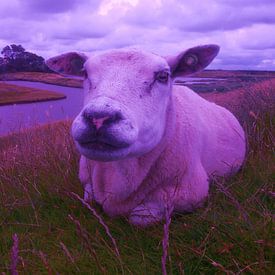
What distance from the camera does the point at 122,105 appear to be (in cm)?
312

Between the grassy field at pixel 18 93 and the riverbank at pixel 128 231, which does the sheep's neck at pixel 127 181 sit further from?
the grassy field at pixel 18 93

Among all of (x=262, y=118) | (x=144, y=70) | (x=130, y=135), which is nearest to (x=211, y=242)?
(x=130, y=135)

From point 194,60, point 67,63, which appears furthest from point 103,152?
point 67,63

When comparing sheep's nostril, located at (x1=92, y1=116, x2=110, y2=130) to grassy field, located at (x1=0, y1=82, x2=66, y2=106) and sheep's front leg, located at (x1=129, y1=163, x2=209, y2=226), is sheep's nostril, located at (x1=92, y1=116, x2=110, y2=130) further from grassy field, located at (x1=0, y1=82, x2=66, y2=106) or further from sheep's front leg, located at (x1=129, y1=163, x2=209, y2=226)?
grassy field, located at (x1=0, y1=82, x2=66, y2=106)

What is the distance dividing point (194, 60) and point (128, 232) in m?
1.78

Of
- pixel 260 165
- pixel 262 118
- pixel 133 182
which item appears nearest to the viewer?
pixel 133 182

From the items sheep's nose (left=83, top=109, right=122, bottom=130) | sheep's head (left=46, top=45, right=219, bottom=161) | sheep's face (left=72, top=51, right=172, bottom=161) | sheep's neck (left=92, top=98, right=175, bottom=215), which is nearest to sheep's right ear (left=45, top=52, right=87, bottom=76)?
sheep's head (left=46, top=45, right=219, bottom=161)

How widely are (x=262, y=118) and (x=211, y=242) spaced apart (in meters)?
3.42

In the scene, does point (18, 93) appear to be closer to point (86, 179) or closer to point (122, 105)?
point (86, 179)

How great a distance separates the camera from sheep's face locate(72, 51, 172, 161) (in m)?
2.92

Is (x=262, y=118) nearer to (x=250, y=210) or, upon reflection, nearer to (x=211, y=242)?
(x=250, y=210)

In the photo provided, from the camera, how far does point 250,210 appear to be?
11.4 ft

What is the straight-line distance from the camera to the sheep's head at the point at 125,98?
293 centimetres

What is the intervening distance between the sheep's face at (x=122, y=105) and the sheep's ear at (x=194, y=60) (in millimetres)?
288
